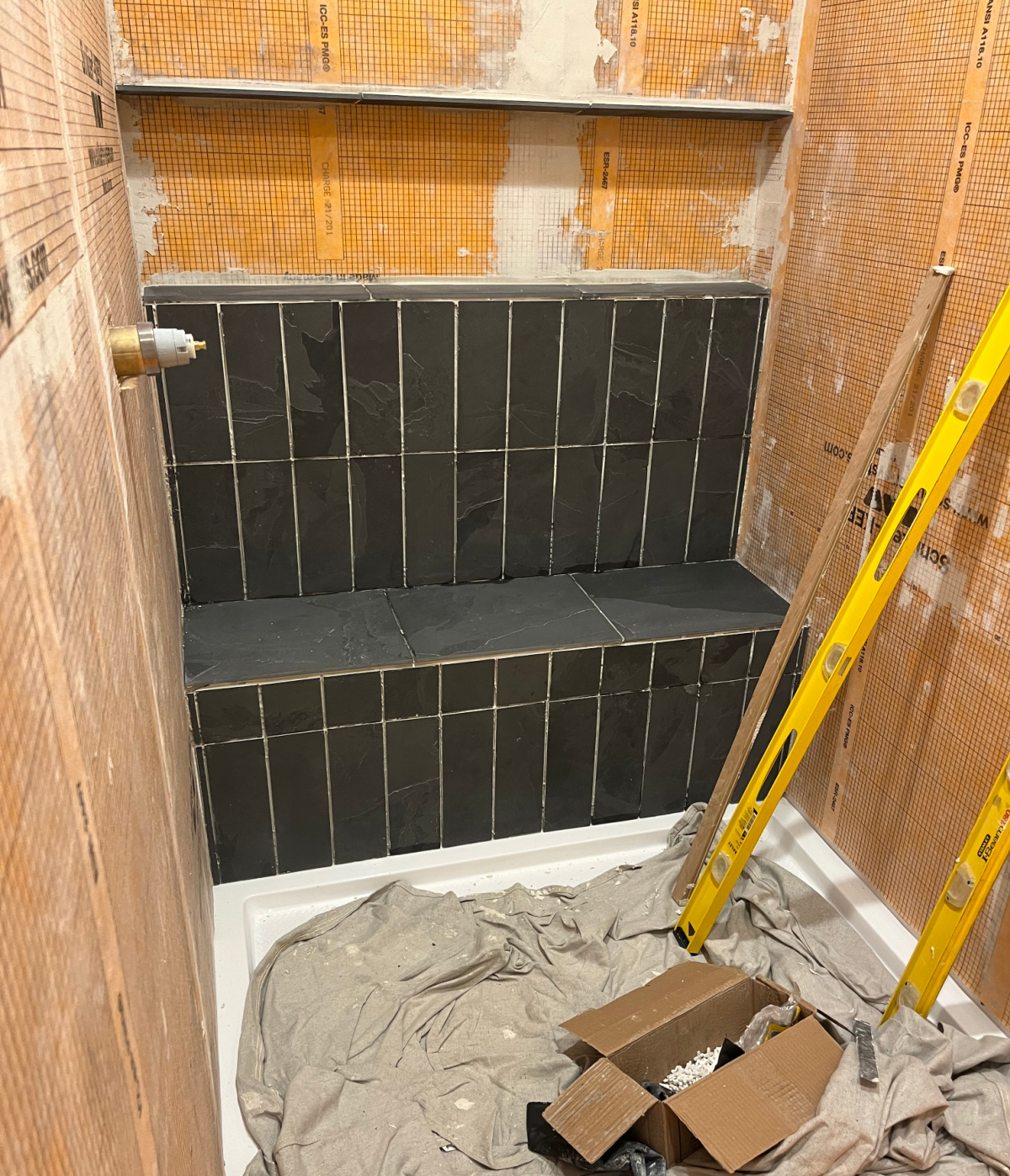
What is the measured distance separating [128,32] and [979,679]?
89.2 inches

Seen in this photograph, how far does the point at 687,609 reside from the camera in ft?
8.27

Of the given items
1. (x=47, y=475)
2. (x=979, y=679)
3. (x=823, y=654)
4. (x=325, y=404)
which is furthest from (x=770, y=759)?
(x=47, y=475)

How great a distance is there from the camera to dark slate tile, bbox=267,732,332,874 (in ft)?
7.22

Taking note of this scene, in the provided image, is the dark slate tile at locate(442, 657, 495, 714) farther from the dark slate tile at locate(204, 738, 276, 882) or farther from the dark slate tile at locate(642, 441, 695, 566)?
the dark slate tile at locate(642, 441, 695, 566)

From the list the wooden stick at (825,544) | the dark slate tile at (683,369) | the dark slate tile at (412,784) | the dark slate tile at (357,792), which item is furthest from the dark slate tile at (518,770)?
the dark slate tile at (683,369)

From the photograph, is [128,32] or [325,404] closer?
[128,32]

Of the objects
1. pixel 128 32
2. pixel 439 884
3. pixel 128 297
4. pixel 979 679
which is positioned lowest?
pixel 439 884

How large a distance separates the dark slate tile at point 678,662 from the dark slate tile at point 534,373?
631 millimetres

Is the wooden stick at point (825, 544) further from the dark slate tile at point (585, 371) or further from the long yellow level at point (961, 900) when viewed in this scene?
the dark slate tile at point (585, 371)

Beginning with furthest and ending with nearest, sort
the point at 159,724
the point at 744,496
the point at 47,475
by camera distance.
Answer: the point at 744,496 → the point at 159,724 → the point at 47,475

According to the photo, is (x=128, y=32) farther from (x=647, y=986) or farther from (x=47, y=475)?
(x=647, y=986)

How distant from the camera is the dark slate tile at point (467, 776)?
2.31 meters

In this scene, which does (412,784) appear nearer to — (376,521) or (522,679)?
(522,679)

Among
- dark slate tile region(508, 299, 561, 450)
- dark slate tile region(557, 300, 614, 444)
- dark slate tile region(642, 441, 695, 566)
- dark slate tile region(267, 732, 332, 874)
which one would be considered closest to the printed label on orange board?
dark slate tile region(508, 299, 561, 450)
